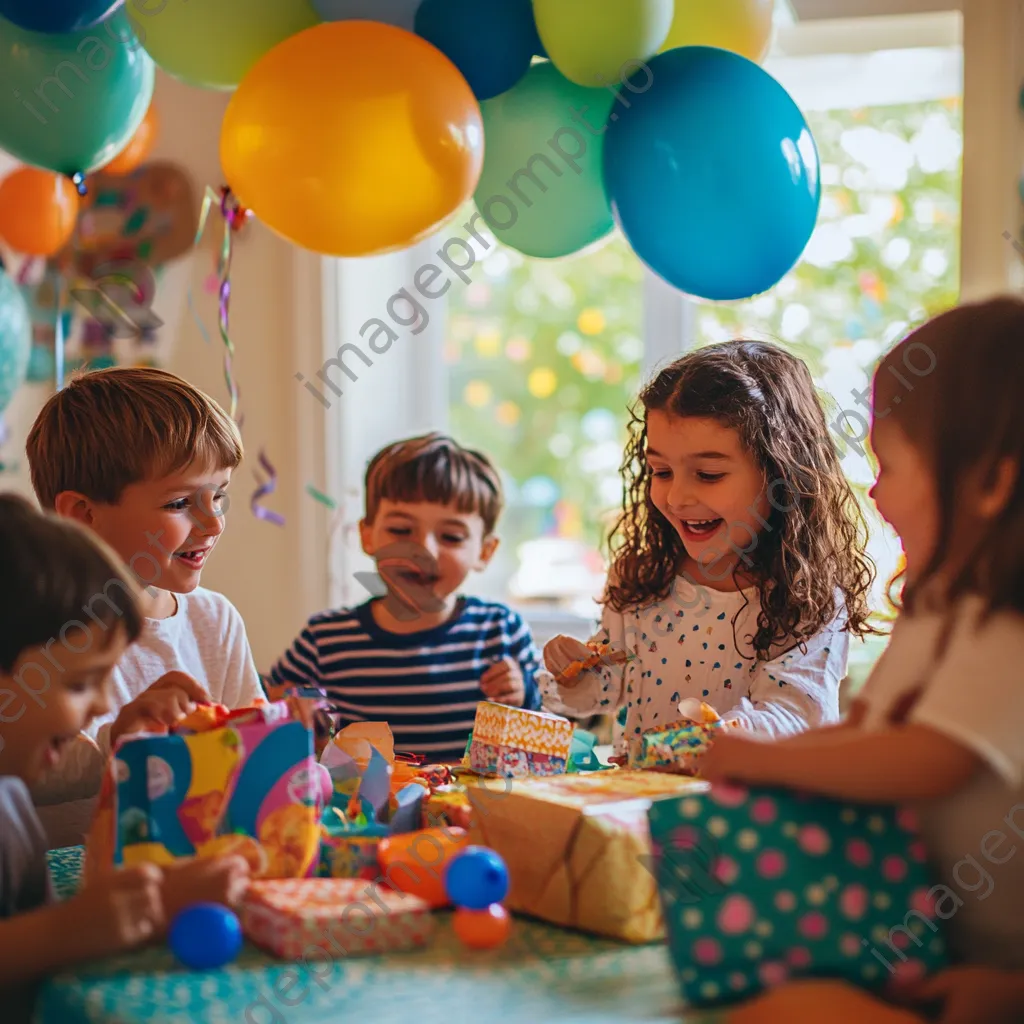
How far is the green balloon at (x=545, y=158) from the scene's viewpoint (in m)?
1.75

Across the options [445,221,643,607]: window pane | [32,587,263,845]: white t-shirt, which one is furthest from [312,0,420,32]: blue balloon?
[445,221,643,607]: window pane

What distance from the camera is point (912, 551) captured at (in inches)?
36.8

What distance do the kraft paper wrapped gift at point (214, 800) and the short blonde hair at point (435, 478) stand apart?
3.27ft

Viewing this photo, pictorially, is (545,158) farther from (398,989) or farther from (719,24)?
(398,989)

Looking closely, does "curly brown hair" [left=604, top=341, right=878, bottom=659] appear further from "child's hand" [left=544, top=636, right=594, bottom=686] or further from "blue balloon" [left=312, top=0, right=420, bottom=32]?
"blue balloon" [left=312, top=0, right=420, bottom=32]

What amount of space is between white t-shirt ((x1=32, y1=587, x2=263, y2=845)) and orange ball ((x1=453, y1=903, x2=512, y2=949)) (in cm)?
51

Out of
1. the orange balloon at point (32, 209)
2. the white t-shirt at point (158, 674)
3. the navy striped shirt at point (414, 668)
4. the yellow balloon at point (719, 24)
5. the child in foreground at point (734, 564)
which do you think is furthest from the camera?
the orange balloon at point (32, 209)

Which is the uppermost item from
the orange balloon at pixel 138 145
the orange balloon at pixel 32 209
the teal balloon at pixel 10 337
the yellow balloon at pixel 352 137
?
the orange balloon at pixel 138 145

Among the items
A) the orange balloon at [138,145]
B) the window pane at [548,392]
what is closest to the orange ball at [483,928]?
the orange balloon at [138,145]

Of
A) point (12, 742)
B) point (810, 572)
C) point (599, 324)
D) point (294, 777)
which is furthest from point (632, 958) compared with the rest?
point (599, 324)

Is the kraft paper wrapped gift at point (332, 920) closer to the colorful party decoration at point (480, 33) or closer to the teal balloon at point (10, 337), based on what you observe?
the colorful party decoration at point (480, 33)

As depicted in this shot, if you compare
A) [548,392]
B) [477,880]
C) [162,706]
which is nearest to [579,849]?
[477,880]

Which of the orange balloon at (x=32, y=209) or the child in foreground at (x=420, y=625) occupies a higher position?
the orange balloon at (x=32, y=209)

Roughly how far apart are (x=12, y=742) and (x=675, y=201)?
3.24 ft
